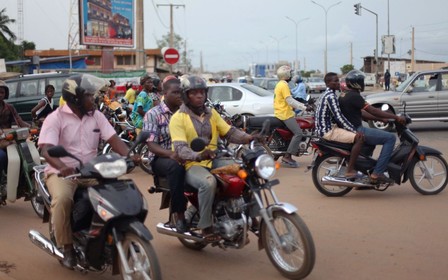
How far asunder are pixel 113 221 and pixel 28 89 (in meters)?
14.8

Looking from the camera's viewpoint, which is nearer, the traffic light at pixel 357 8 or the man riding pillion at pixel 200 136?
the man riding pillion at pixel 200 136

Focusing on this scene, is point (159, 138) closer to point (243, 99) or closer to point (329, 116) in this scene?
point (329, 116)

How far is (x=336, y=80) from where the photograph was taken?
866 cm

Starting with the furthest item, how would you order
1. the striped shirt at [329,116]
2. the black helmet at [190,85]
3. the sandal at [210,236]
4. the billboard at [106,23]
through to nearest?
the billboard at [106,23], the striped shirt at [329,116], the black helmet at [190,85], the sandal at [210,236]

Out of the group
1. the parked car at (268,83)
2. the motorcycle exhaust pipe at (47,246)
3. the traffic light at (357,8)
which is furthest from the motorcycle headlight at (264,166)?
the traffic light at (357,8)

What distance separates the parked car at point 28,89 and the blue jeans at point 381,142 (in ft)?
39.6

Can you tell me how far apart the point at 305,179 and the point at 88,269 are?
5443 mm

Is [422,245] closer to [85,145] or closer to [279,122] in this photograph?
[85,145]

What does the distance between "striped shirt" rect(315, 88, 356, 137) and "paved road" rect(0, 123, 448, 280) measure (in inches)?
37.5

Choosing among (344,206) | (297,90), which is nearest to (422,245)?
(344,206)

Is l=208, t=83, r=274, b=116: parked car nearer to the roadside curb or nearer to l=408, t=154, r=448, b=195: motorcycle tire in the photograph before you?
l=408, t=154, r=448, b=195: motorcycle tire

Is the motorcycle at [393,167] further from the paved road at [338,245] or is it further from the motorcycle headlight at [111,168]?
the motorcycle headlight at [111,168]

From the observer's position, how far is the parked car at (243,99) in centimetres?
1566

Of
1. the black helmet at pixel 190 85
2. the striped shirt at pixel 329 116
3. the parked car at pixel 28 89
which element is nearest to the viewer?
the black helmet at pixel 190 85
